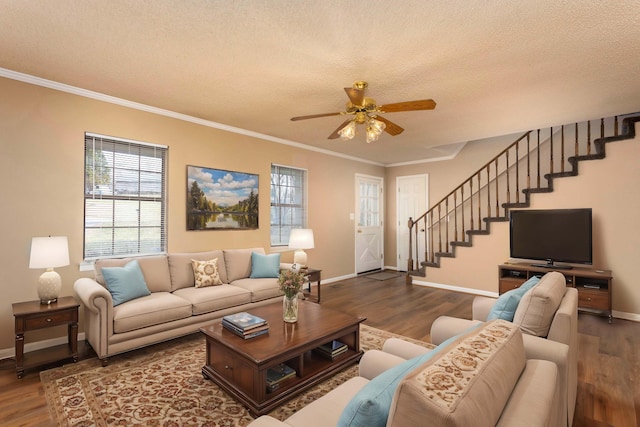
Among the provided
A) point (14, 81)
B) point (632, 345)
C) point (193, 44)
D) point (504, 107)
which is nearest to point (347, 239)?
point (504, 107)

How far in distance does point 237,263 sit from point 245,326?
1.87 metres

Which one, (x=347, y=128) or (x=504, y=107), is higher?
(x=504, y=107)

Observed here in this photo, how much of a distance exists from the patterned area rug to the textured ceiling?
2.63 m

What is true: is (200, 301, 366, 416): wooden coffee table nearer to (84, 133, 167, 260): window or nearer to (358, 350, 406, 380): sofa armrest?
(358, 350, 406, 380): sofa armrest

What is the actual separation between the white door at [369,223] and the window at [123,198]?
4012 millimetres

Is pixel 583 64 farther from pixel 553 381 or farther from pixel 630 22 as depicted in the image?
pixel 553 381

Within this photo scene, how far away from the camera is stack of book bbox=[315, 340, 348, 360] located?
2.58 meters

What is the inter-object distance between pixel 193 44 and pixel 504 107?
11.3 ft

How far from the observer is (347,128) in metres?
2.89

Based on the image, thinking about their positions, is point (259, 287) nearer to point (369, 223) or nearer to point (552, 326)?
point (552, 326)

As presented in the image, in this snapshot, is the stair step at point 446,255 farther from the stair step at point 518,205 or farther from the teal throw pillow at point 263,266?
the teal throw pillow at point 263,266

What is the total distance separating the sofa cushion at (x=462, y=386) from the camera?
2.40 feet

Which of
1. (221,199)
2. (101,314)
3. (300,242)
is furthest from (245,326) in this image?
(221,199)

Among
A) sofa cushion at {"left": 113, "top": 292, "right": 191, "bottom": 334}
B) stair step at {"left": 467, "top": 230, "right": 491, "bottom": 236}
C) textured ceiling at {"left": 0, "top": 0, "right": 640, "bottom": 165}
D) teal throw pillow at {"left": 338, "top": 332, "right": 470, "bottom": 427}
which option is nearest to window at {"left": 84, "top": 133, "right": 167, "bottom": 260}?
textured ceiling at {"left": 0, "top": 0, "right": 640, "bottom": 165}
